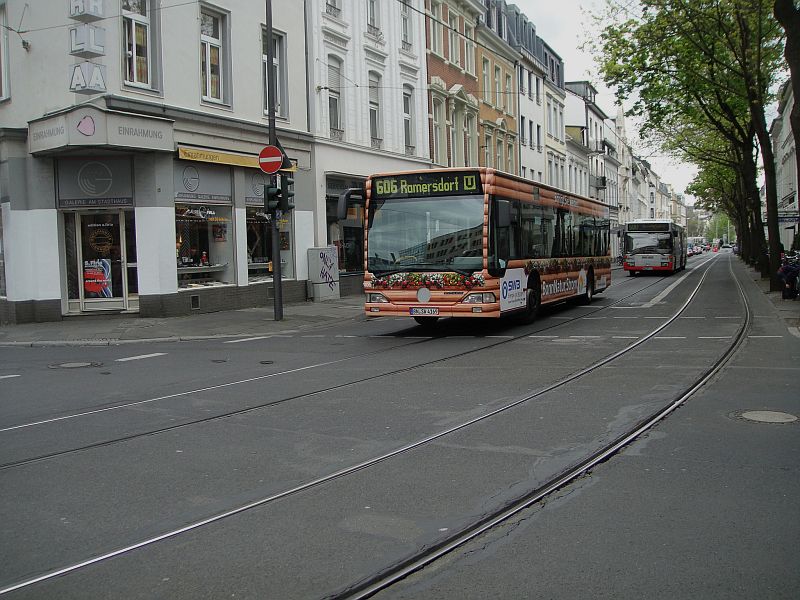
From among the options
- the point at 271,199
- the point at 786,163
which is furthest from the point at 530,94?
the point at 271,199

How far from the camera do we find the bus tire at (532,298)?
17.2 m

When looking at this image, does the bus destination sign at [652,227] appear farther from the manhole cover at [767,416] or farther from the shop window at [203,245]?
the manhole cover at [767,416]

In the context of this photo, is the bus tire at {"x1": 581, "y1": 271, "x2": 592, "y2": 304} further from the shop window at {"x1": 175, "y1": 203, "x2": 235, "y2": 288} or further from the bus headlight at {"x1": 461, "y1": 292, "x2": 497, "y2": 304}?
the shop window at {"x1": 175, "y1": 203, "x2": 235, "y2": 288}

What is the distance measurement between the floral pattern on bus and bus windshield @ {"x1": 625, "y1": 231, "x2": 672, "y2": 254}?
105 feet

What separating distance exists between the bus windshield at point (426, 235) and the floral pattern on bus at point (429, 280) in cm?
11

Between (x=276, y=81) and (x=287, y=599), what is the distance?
71.6ft

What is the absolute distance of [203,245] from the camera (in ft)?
69.2

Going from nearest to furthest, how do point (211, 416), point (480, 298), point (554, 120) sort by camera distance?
point (211, 416) → point (480, 298) → point (554, 120)

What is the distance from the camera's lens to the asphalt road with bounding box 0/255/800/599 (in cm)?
411

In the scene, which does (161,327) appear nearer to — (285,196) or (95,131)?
(285,196)

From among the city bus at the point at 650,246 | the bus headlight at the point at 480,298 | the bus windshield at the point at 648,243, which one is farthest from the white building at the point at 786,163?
the bus headlight at the point at 480,298

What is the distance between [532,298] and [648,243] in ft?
95.5

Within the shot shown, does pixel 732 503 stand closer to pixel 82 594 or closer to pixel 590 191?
pixel 82 594

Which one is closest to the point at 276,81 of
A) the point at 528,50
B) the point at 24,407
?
the point at 24,407
